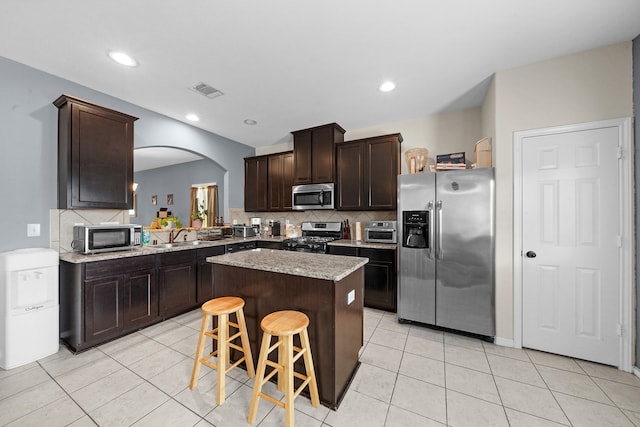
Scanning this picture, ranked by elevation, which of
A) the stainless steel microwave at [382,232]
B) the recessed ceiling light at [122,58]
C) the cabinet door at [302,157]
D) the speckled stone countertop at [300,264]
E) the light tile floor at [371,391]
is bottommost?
the light tile floor at [371,391]

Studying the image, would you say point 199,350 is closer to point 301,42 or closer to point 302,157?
point 301,42

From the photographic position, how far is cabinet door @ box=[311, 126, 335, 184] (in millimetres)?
3926

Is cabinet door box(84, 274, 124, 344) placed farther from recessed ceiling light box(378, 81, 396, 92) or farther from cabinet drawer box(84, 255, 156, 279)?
recessed ceiling light box(378, 81, 396, 92)

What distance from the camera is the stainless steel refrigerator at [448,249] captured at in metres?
2.55

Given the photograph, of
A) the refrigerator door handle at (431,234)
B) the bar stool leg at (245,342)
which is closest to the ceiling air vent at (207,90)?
the bar stool leg at (245,342)

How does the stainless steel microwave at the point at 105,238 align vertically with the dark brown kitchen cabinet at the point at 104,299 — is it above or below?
above

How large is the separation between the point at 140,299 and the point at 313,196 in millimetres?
2626

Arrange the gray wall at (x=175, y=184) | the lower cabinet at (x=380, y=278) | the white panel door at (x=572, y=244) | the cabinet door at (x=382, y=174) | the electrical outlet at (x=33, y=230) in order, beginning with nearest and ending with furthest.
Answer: the white panel door at (x=572, y=244) → the electrical outlet at (x=33, y=230) → the lower cabinet at (x=380, y=278) → the cabinet door at (x=382, y=174) → the gray wall at (x=175, y=184)

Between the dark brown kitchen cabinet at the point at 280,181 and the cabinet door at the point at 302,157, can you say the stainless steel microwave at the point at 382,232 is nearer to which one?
the cabinet door at the point at 302,157

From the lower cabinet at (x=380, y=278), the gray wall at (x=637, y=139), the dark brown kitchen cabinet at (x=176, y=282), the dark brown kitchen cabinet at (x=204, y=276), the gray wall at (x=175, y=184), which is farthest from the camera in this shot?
the gray wall at (x=175, y=184)

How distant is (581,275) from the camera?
2.21m

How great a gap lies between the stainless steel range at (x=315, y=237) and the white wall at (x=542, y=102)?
2.19 metres

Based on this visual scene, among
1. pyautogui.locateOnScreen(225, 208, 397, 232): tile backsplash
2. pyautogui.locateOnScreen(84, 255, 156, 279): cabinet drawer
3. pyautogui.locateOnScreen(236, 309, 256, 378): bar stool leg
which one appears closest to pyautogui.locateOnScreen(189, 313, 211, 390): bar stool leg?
pyautogui.locateOnScreen(236, 309, 256, 378): bar stool leg

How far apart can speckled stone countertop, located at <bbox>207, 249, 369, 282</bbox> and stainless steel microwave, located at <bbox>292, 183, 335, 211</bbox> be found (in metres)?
1.80
